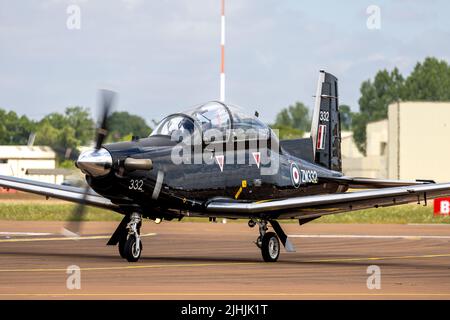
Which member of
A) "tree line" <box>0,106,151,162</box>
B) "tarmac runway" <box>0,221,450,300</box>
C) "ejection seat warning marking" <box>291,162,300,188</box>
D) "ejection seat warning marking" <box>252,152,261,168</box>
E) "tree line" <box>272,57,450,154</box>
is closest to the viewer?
"tarmac runway" <box>0,221,450,300</box>

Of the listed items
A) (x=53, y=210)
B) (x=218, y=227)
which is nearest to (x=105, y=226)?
(x=218, y=227)

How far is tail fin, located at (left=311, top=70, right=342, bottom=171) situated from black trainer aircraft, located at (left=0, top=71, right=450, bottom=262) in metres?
2.46

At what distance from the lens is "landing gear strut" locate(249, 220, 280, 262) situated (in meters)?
19.6

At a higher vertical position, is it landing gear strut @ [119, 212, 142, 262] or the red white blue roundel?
the red white blue roundel

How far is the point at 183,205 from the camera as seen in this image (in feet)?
61.6

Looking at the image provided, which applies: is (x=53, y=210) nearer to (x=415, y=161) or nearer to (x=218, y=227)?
(x=218, y=227)

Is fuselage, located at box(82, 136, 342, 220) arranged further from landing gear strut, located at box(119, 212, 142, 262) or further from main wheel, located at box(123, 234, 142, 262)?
main wheel, located at box(123, 234, 142, 262)

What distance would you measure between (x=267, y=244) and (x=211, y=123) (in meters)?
2.76

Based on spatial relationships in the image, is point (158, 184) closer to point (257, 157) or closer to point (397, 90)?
point (257, 157)

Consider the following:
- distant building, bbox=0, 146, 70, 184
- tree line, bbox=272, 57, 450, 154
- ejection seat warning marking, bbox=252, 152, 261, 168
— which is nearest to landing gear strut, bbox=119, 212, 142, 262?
ejection seat warning marking, bbox=252, 152, 261, 168

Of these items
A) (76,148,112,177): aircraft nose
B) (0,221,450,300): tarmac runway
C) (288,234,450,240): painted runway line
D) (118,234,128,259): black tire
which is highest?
(76,148,112,177): aircraft nose

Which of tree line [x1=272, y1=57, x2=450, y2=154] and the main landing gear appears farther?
tree line [x1=272, y1=57, x2=450, y2=154]

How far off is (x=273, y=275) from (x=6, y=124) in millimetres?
134384

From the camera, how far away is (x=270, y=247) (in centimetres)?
1966
